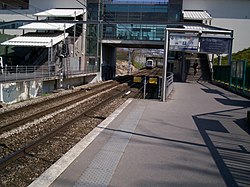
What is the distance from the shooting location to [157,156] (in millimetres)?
6074

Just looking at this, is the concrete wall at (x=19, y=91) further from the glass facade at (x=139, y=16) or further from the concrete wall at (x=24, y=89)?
the glass facade at (x=139, y=16)

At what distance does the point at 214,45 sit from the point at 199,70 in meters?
20.3

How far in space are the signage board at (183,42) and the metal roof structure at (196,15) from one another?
25959 mm

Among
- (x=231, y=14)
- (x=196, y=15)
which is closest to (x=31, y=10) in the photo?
(x=196, y=15)

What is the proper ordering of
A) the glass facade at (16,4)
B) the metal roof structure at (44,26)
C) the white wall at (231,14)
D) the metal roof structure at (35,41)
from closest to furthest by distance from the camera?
1. the metal roof structure at (35,41)
2. the metal roof structure at (44,26)
3. the white wall at (231,14)
4. the glass facade at (16,4)

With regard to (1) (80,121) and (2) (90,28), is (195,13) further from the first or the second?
(1) (80,121)

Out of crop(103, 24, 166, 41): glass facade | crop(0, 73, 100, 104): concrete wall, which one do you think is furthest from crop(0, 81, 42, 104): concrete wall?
crop(103, 24, 166, 41): glass facade

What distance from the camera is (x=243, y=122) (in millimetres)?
10312

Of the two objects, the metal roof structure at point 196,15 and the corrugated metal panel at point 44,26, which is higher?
the metal roof structure at point 196,15

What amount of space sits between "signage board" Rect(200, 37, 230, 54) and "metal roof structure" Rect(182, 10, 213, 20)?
74.3ft

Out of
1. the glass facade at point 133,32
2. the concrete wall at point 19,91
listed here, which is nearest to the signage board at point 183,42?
the concrete wall at point 19,91

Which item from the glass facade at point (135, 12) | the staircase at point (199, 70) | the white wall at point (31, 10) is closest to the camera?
the staircase at point (199, 70)

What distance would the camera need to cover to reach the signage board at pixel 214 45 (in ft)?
57.9

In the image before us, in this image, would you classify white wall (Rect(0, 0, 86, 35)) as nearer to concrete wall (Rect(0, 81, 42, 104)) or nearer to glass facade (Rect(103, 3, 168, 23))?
glass facade (Rect(103, 3, 168, 23))
